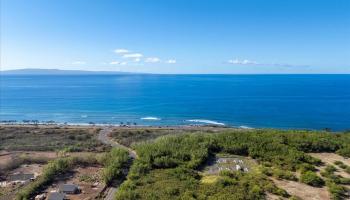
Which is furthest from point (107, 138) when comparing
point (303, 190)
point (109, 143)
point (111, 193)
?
point (303, 190)

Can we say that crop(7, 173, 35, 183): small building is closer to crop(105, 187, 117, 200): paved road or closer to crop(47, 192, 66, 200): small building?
crop(47, 192, 66, 200): small building

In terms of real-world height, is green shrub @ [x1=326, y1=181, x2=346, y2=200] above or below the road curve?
above

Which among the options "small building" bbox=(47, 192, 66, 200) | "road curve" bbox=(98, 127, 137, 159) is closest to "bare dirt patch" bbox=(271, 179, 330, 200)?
"small building" bbox=(47, 192, 66, 200)

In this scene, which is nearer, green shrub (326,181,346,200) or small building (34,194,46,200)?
green shrub (326,181,346,200)

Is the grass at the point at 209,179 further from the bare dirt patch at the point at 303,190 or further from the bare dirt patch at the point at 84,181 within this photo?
the bare dirt patch at the point at 84,181

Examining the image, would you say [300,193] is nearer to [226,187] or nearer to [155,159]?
[226,187]

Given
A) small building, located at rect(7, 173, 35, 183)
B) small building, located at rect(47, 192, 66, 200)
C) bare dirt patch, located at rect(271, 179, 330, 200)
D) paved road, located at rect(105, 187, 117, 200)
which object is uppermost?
bare dirt patch, located at rect(271, 179, 330, 200)

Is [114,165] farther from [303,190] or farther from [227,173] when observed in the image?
[303,190]
